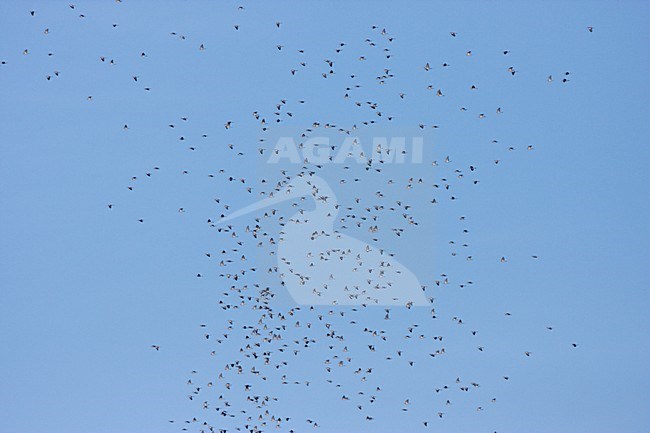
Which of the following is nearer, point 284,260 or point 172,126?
point 172,126

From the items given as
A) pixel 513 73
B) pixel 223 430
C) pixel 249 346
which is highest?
pixel 513 73

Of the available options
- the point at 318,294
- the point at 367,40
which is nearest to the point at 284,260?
the point at 318,294

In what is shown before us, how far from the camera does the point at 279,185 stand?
33.0 meters

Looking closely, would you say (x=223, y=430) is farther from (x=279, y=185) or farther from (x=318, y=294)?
(x=279, y=185)

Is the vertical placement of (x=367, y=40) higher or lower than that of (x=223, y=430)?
higher

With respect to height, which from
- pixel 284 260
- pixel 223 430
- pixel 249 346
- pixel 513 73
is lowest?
pixel 223 430

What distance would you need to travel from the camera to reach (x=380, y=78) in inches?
1193

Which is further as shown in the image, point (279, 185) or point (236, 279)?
point (279, 185)

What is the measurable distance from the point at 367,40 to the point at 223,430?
10002 mm

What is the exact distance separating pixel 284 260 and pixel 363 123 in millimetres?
4507

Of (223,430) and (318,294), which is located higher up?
(318,294)

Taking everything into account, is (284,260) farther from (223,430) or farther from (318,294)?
(223,430)

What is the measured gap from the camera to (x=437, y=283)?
30469mm

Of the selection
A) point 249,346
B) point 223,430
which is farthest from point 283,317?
point 223,430
